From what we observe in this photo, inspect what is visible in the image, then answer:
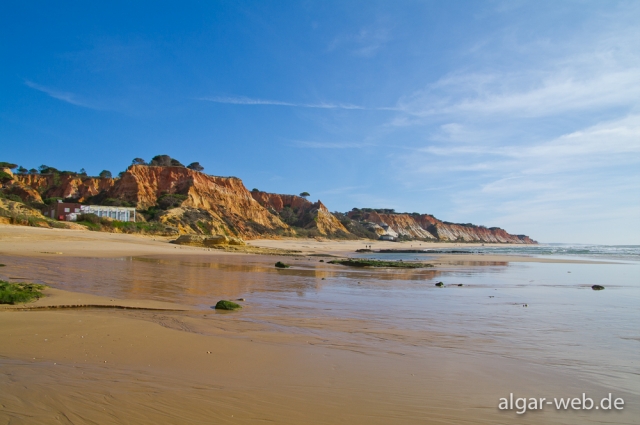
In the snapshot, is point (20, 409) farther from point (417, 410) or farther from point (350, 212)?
point (350, 212)

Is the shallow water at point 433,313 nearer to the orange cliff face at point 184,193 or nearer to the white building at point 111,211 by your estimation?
the white building at point 111,211

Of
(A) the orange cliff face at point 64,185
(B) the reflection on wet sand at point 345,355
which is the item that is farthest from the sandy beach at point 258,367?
(A) the orange cliff face at point 64,185

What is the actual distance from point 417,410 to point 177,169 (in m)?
63.0

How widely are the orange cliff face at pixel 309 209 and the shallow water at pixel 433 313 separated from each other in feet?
205

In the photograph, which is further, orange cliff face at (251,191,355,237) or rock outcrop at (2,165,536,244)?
orange cliff face at (251,191,355,237)

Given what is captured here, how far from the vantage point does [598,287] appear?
13227 millimetres

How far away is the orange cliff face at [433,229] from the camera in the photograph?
111m

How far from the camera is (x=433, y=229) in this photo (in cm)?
12106

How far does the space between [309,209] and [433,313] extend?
258ft

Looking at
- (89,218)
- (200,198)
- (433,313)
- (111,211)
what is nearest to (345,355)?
(433,313)

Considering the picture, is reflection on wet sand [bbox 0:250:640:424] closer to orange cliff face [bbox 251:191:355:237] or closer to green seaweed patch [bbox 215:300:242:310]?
green seaweed patch [bbox 215:300:242:310]

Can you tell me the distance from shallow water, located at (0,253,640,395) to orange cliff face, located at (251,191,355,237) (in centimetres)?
6253

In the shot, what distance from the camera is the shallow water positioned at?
18.2 ft

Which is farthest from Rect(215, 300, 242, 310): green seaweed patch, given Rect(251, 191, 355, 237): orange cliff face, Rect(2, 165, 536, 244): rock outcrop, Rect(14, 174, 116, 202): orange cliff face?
Rect(251, 191, 355, 237): orange cliff face
